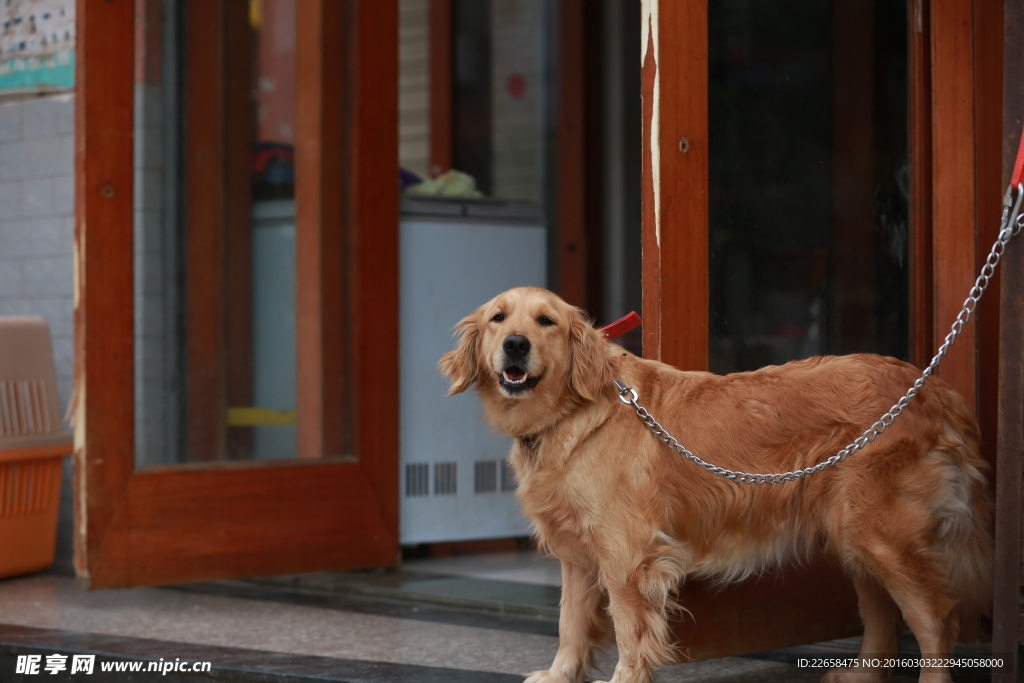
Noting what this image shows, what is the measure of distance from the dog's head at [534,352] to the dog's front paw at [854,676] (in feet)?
3.48

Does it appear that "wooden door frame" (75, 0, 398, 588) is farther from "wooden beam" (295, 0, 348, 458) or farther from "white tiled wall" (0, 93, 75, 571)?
"white tiled wall" (0, 93, 75, 571)

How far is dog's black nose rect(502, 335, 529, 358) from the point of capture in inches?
115

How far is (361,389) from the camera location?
15.9ft

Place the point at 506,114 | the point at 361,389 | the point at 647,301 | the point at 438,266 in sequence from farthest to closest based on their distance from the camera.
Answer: the point at 506,114 < the point at 438,266 < the point at 361,389 < the point at 647,301

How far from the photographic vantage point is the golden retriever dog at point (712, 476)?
2881 millimetres

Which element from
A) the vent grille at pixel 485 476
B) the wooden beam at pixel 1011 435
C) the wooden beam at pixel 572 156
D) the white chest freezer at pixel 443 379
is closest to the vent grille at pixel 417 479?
the white chest freezer at pixel 443 379

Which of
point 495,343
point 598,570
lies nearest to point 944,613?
point 598,570

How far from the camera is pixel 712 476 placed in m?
2.96

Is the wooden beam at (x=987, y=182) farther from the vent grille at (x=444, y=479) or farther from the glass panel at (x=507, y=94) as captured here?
the glass panel at (x=507, y=94)

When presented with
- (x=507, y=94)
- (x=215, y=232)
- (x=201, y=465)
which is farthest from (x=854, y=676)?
(x=507, y=94)

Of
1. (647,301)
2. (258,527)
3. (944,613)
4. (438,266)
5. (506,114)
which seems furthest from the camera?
(506,114)

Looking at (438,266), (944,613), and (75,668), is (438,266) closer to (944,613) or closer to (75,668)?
(75,668)

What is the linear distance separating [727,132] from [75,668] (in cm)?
263

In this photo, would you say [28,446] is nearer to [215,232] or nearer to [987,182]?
[215,232]
